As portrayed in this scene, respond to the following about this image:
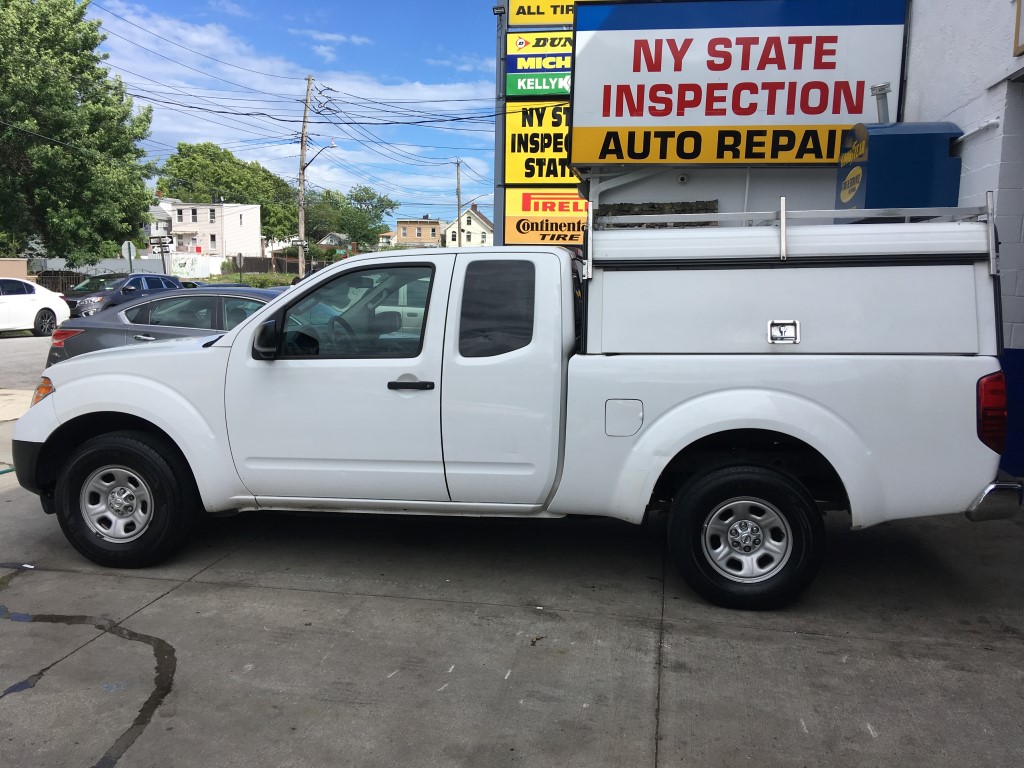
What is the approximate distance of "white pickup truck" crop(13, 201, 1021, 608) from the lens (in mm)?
3990

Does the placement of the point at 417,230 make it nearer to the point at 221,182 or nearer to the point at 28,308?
the point at 221,182

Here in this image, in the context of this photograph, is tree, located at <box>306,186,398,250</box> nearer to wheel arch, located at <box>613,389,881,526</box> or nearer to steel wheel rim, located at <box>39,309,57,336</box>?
steel wheel rim, located at <box>39,309,57,336</box>

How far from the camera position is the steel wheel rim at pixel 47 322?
2009cm

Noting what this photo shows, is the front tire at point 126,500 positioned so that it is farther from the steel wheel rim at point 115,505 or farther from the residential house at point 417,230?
the residential house at point 417,230

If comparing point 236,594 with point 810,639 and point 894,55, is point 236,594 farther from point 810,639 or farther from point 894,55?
point 894,55

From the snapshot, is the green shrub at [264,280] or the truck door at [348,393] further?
the green shrub at [264,280]

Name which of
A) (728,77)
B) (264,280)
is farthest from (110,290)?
(264,280)

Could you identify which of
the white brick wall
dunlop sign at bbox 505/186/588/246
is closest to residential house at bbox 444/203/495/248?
dunlop sign at bbox 505/186/588/246

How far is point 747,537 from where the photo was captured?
13.8 ft

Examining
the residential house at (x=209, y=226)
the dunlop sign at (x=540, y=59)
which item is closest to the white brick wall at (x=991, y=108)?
the dunlop sign at (x=540, y=59)

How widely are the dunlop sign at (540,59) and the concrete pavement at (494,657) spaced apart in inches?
376

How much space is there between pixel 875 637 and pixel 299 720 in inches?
109

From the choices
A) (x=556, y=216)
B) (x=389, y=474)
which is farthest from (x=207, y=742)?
(x=556, y=216)

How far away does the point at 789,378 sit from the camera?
4.03 meters
